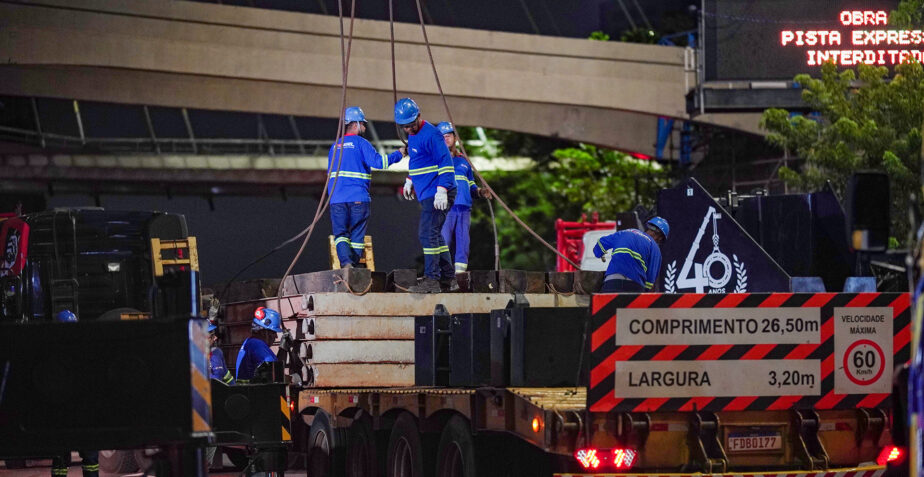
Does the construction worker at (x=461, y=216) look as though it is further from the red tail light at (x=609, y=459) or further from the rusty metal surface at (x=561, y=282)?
the red tail light at (x=609, y=459)

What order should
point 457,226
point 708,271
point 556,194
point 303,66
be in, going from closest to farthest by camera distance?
1. point 708,271
2. point 457,226
3. point 303,66
4. point 556,194

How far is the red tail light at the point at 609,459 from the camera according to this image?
9.45 metres

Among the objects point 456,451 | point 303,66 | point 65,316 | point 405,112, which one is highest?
point 303,66

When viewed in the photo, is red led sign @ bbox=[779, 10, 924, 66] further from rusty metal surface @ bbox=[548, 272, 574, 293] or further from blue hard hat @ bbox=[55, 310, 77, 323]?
blue hard hat @ bbox=[55, 310, 77, 323]

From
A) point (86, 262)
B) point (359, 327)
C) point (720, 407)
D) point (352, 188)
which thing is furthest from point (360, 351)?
point (720, 407)

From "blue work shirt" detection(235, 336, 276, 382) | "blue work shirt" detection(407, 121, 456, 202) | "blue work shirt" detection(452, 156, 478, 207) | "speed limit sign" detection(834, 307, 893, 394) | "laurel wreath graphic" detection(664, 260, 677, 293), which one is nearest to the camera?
"speed limit sign" detection(834, 307, 893, 394)

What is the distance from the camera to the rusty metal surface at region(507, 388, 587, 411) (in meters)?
9.50

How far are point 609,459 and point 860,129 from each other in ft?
61.9

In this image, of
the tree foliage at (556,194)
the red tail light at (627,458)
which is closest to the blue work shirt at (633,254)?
the red tail light at (627,458)

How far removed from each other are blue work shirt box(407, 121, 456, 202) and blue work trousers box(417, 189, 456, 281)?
0.39 feet

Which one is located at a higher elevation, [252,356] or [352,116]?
[352,116]

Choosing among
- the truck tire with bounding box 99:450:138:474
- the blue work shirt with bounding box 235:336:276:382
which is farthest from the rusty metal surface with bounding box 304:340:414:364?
the truck tire with bounding box 99:450:138:474

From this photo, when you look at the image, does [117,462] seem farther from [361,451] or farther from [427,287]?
[427,287]

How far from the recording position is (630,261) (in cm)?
1408
